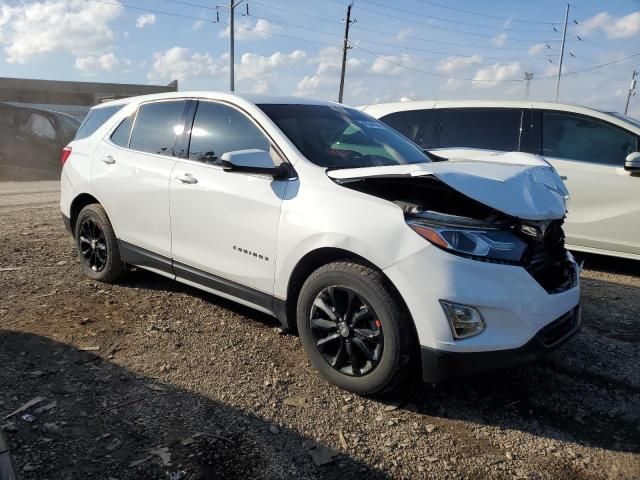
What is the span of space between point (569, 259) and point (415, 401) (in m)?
1.34

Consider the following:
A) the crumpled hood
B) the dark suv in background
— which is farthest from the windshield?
the dark suv in background

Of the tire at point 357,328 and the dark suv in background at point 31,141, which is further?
the dark suv in background at point 31,141

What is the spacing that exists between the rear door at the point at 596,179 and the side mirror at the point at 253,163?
11.9 ft

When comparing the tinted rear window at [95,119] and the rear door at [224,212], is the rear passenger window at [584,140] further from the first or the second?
the tinted rear window at [95,119]

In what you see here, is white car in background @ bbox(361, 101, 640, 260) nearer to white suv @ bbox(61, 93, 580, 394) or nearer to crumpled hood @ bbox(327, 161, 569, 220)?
crumpled hood @ bbox(327, 161, 569, 220)

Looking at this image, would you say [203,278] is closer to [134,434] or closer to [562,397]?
[134,434]

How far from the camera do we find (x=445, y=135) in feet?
21.1

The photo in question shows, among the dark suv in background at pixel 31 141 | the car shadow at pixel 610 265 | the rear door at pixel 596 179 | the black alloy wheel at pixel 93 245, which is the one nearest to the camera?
the black alloy wheel at pixel 93 245

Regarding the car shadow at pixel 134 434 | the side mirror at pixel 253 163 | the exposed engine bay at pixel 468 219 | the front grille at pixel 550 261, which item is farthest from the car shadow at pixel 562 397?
the side mirror at pixel 253 163

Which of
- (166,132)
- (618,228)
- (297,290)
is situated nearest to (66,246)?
(166,132)

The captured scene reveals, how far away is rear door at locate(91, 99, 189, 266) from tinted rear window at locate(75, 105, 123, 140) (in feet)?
1.01

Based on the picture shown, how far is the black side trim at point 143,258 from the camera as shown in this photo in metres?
4.18

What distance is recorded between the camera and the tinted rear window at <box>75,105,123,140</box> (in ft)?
16.2

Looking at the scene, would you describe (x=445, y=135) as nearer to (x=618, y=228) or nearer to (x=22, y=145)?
(x=618, y=228)
